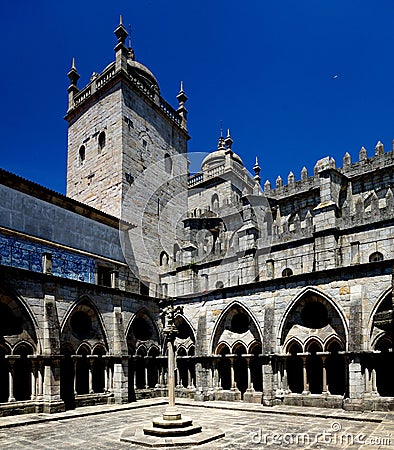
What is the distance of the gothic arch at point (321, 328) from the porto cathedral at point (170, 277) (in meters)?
0.05

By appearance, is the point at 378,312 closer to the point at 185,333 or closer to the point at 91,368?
the point at 185,333

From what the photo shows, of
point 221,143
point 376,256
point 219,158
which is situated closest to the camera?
point 376,256

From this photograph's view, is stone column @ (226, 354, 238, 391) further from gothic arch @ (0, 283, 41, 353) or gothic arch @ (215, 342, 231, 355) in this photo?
gothic arch @ (0, 283, 41, 353)

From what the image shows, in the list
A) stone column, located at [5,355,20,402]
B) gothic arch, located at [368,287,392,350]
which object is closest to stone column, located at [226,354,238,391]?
gothic arch, located at [368,287,392,350]

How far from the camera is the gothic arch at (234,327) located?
1564 centimetres

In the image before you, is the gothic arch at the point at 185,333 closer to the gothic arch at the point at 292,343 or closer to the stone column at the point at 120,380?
the stone column at the point at 120,380

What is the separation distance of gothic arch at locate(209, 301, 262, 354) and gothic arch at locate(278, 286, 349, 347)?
1.23 meters

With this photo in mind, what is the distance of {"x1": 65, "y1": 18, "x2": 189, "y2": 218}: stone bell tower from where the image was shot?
22.0 meters

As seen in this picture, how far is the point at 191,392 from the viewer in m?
17.0

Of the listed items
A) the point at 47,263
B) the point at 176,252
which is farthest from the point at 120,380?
the point at 176,252

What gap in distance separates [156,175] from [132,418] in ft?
46.1

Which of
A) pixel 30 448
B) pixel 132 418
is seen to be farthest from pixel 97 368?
pixel 30 448

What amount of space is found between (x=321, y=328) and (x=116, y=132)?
1364 centimetres

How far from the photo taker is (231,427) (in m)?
10.8
